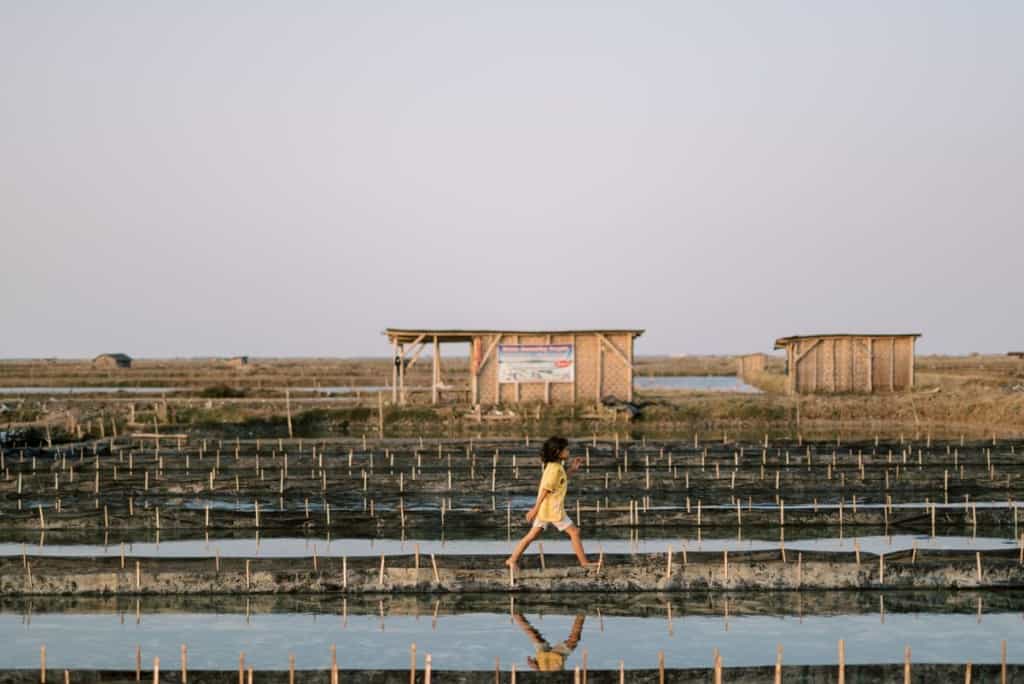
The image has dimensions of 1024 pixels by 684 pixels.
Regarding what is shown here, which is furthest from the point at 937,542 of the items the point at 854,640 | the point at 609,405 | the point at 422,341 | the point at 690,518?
the point at 422,341

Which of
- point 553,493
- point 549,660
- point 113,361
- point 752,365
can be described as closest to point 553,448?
point 553,493

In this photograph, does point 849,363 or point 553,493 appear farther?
point 849,363

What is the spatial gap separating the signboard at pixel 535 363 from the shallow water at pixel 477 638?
25387 mm

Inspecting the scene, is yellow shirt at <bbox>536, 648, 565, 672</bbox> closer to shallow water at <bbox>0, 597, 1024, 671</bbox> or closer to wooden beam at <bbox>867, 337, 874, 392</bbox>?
shallow water at <bbox>0, 597, 1024, 671</bbox>

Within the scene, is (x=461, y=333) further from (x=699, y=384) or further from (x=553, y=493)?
(x=699, y=384)

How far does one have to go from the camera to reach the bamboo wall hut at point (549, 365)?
38.6 m

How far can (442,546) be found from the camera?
17.3 metres

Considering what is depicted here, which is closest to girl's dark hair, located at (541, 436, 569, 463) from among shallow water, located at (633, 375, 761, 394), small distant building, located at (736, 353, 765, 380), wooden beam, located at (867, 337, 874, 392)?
wooden beam, located at (867, 337, 874, 392)

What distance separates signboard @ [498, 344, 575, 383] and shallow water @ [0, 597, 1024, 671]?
25387mm

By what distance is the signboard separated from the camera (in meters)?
38.6

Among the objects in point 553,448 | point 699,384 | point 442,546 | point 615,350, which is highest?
point 615,350

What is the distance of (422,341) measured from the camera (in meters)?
40.1

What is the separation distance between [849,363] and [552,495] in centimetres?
3062

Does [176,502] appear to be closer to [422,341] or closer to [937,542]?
[937,542]
